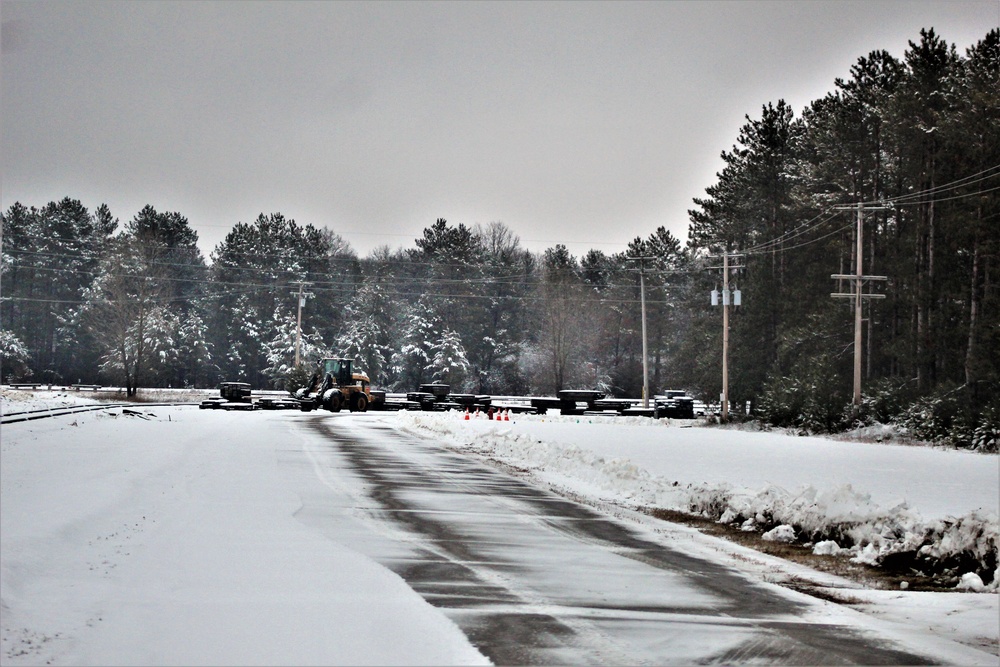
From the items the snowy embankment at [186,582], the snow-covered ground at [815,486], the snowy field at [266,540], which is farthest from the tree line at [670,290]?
the snowy embankment at [186,582]

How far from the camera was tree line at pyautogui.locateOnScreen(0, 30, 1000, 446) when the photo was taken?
43281mm

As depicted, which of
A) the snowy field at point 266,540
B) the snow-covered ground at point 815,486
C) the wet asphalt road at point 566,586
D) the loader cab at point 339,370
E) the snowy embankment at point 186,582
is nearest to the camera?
the snowy embankment at point 186,582

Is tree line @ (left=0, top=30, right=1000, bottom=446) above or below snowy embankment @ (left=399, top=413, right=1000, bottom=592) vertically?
above

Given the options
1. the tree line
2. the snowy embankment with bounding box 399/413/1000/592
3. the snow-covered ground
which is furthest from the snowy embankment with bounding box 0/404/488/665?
the tree line

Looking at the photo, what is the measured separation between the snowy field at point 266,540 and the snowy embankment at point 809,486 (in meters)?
0.06

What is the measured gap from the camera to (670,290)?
319 ft

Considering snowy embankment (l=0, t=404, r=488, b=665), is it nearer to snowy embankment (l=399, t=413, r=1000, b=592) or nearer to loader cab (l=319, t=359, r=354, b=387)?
snowy embankment (l=399, t=413, r=1000, b=592)

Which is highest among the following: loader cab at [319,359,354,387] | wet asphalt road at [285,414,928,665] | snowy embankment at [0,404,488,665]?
loader cab at [319,359,354,387]

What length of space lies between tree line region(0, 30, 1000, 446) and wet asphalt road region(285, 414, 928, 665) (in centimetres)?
2170

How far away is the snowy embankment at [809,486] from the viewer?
43.7 ft

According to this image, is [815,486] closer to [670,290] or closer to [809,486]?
[809,486]

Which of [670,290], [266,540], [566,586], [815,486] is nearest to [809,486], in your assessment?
[815,486]

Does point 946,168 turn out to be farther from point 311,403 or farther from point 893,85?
point 311,403

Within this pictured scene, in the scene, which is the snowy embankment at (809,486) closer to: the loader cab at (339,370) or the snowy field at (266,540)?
the snowy field at (266,540)
